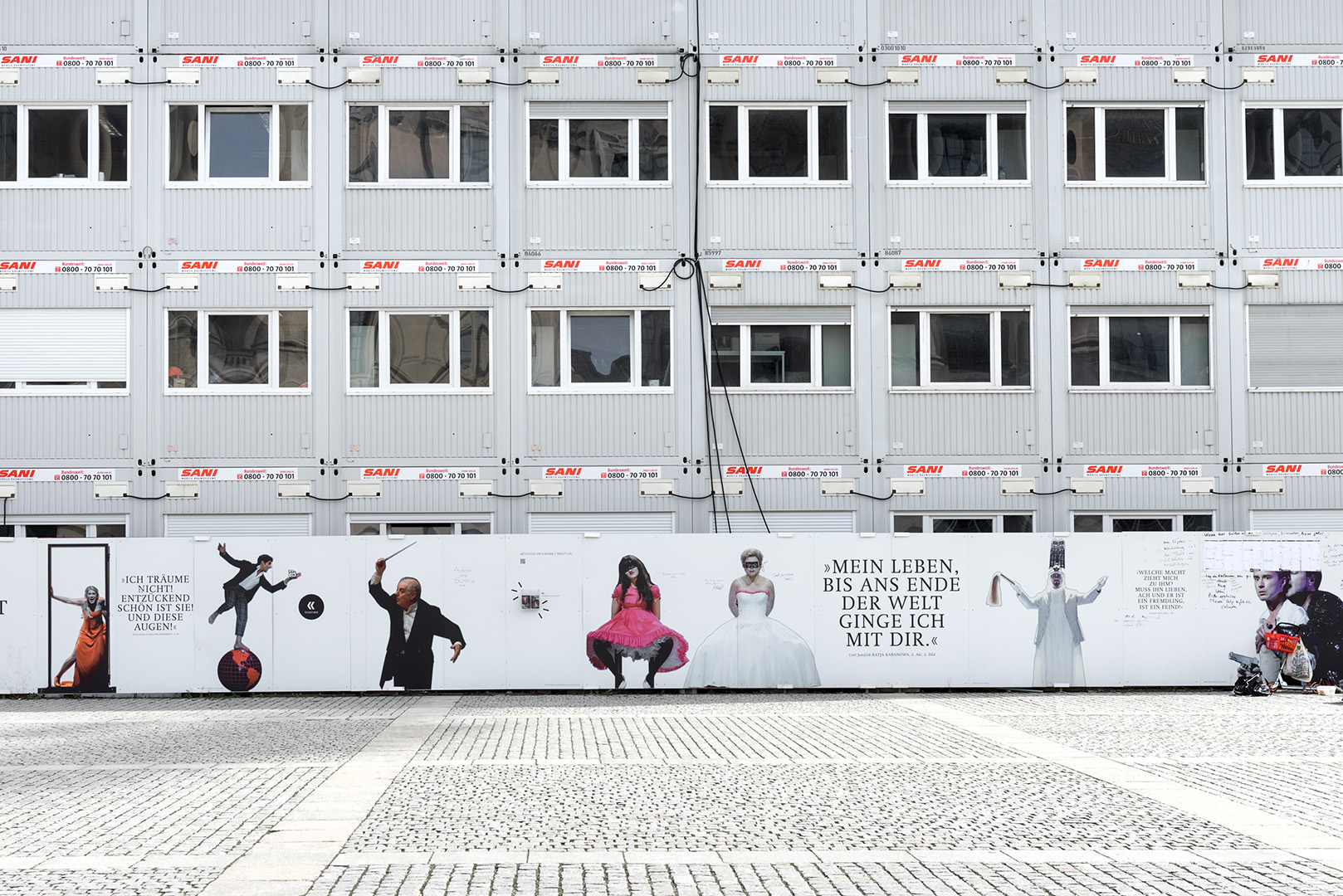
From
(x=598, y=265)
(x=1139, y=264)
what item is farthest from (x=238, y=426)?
(x=1139, y=264)

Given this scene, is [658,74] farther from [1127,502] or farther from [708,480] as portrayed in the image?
[1127,502]

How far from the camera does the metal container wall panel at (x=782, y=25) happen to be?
22.3 metres

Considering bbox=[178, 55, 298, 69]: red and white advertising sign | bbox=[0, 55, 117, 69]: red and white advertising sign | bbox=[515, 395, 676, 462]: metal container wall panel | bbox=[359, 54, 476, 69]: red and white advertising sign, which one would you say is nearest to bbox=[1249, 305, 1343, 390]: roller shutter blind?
bbox=[515, 395, 676, 462]: metal container wall panel

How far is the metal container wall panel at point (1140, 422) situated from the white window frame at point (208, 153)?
11.2 metres

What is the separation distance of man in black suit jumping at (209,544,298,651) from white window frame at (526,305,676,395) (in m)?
4.49

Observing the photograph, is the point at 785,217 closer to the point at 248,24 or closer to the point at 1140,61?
the point at 1140,61

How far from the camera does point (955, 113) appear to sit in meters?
22.5

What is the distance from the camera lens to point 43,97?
21875mm

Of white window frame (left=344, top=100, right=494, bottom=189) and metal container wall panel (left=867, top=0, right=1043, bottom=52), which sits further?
metal container wall panel (left=867, top=0, right=1043, bottom=52)

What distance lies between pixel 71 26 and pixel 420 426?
24.4 feet

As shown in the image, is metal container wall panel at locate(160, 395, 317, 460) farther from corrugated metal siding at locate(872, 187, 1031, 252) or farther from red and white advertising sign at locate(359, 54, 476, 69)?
corrugated metal siding at locate(872, 187, 1031, 252)

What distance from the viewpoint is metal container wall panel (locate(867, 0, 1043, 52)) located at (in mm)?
22344

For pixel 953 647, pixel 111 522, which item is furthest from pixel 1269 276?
pixel 111 522

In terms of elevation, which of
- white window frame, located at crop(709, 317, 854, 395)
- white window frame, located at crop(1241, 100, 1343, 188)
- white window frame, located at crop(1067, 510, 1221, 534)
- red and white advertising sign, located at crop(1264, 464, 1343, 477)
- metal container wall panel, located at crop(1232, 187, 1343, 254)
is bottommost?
white window frame, located at crop(1067, 510, 1221, 534)
